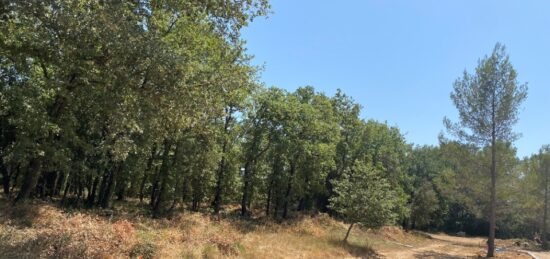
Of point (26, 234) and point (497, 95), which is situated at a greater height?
point (497, 95)

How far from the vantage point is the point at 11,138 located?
84.9 ft

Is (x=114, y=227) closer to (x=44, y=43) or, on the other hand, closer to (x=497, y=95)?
(x=44, y=43)

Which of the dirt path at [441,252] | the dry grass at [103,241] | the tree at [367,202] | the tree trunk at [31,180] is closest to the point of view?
the dry grass at [103,241]

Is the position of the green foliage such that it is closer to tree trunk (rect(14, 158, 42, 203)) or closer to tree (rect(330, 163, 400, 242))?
tree (rect(330, 163, 400, 242))

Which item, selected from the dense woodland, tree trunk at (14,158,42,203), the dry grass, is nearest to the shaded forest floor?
the dry grass

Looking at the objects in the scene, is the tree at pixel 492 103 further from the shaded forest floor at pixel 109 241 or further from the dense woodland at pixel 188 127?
the shaded forest floor at pixel 109 241

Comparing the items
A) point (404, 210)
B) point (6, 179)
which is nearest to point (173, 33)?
point (6, 179)

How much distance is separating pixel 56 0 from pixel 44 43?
229 cm

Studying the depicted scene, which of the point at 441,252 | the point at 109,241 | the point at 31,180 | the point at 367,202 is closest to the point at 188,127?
the point at 31,180

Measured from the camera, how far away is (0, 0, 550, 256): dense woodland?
36.4ft

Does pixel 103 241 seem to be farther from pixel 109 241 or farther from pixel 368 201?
pixel 368 201

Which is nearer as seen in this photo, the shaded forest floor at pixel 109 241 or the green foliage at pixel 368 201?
the shaded forest floor at pixel 109 241

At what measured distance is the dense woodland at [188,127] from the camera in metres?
11.1

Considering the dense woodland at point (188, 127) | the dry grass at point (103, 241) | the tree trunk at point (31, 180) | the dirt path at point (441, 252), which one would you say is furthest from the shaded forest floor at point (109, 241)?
the dirt path at point (441, 252)
